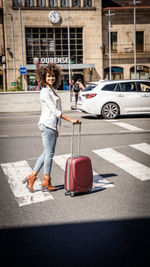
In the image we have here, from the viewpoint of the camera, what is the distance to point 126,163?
7.26m

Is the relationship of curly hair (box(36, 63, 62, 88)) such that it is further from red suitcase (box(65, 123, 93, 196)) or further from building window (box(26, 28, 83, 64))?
building window (box(26, 28, 83, 64))

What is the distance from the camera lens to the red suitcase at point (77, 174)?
5.02 metres

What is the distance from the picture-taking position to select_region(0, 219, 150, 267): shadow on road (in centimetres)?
328

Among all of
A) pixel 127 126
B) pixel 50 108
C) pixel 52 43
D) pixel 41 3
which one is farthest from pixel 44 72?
pixel 41 3

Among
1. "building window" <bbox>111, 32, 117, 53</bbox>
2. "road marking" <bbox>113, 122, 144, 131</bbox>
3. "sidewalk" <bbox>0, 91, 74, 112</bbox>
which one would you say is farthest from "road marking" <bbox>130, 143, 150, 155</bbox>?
"building window" <bbox>111, 32, 117, 53</bbox>

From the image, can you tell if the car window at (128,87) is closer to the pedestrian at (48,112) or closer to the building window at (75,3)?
the pedestrian at (48,112)

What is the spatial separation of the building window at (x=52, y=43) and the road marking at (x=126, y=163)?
120 feet

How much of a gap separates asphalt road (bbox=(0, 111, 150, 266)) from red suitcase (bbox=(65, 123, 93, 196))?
15cm

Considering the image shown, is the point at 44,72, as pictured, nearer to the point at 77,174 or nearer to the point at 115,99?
the point at 77,174

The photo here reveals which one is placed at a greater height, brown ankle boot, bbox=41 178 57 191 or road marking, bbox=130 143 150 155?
road marking, bbox=130 143 150 155

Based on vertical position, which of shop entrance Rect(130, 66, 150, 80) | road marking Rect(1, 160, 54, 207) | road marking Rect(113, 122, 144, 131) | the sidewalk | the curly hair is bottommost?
road marking Rect(1, 160, 54, 207)

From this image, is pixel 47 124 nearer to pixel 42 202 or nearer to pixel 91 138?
pixel 42 202

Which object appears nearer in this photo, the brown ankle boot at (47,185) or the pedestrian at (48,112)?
the pedestrian at (48,112)

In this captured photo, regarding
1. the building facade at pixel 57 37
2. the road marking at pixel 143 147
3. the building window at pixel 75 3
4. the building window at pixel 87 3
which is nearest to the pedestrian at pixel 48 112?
the road marking at pixel 143 147
